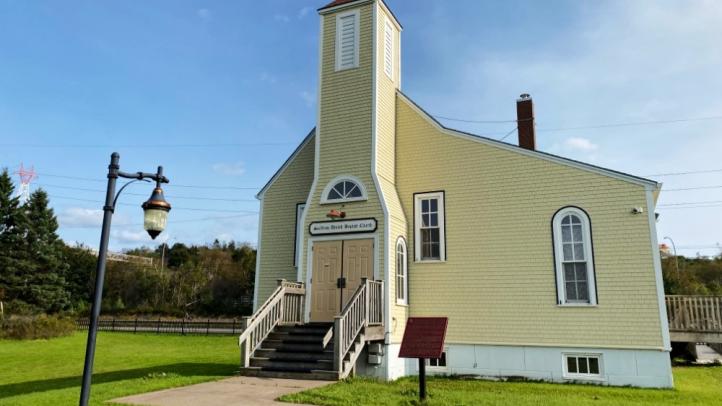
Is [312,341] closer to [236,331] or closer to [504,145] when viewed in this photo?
[504,145]

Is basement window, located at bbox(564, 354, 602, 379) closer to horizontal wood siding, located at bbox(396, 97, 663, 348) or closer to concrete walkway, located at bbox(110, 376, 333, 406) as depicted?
horizontal wood siding, located at bbox(396, 97, 663, 348)

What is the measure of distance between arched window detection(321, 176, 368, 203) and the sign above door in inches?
23.8

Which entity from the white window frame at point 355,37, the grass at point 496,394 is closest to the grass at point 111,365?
the grass at point 496,394

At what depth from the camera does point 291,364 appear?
34.7 feet

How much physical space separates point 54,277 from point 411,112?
37.6 metres

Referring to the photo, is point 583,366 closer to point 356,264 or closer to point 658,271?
point 658,271

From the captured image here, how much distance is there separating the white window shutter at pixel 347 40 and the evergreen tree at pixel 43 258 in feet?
119

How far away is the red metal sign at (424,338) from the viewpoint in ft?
27.9

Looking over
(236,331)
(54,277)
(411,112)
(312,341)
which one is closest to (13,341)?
(236,331)

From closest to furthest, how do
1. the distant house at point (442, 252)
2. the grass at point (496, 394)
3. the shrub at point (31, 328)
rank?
the grass at point (496, 394) → the distant house at point (442, 252) → the shrub at point (31, 328)

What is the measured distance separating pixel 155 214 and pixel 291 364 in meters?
5.96

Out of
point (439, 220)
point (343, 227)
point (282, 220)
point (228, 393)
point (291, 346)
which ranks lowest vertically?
point (228, 393)

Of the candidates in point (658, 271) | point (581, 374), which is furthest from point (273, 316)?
point (658, 271)

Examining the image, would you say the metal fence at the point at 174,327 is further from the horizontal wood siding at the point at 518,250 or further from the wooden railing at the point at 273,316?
the horizontal wood siding at the point at 518,250
